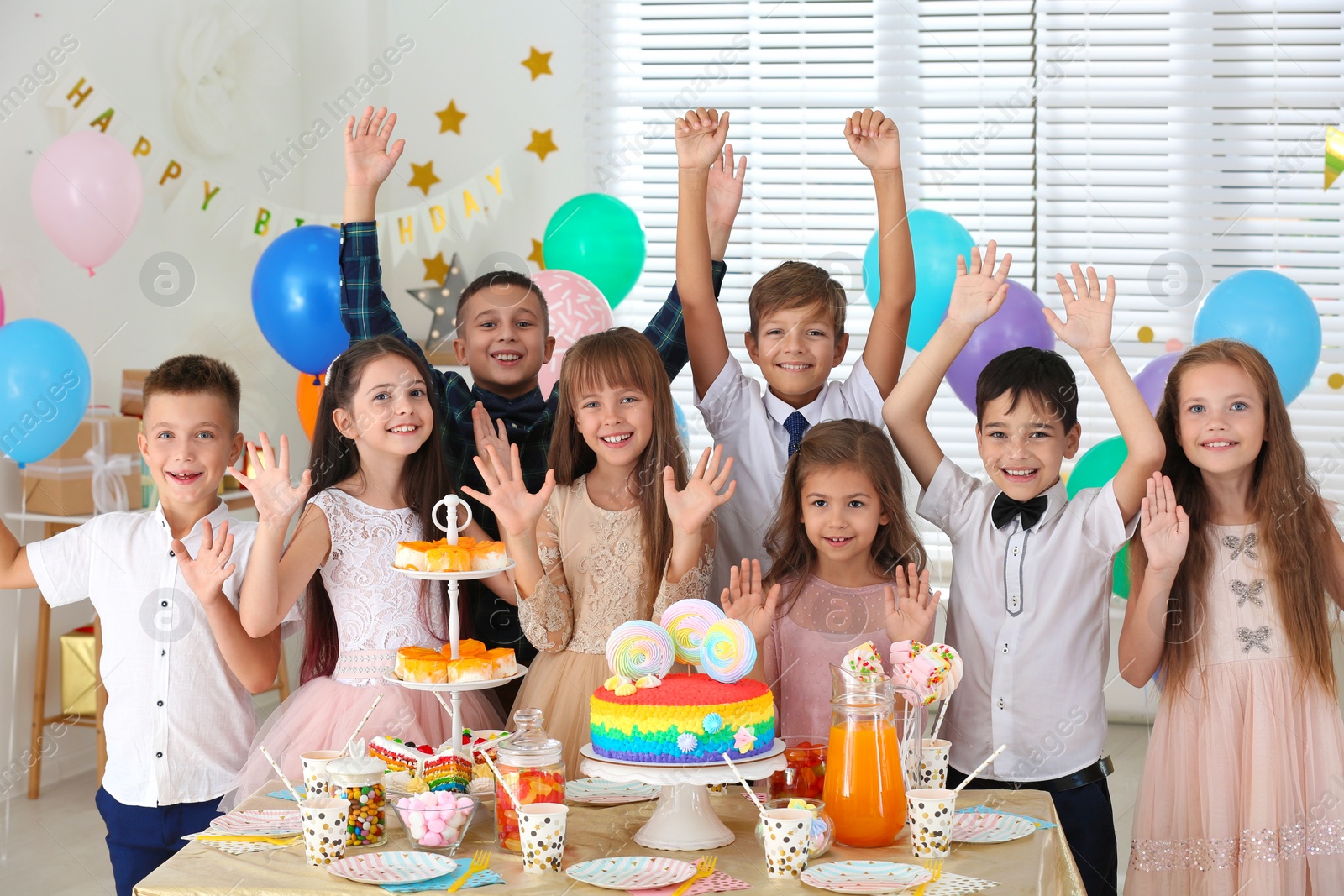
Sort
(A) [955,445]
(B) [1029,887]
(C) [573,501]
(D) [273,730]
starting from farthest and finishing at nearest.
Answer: (A) [955,445] → (C) [573,501] → (D) [273,730] → (B) [1029,887]

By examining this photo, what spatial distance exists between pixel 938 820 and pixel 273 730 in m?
1.12

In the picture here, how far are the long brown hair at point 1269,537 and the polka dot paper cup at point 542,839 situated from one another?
1196 mm

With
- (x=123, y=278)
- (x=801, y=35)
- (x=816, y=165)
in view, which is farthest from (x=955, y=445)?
(x=123, y=278)

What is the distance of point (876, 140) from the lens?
2252 millimetres

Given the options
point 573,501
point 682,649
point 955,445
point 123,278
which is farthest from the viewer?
point 955,445

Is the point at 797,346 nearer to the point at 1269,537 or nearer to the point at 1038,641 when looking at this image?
the point at 1038,641

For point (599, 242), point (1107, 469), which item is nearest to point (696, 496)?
point (1107, 469)

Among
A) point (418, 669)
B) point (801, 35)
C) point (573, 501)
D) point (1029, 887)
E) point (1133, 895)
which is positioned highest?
point (801, 35)

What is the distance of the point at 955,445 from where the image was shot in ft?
14.4

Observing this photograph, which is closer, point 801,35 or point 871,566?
point 871,566

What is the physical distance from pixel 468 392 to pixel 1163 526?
4.47ft

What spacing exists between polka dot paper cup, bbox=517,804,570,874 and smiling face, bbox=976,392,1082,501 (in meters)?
0.99

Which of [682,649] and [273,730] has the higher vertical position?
[682,649]

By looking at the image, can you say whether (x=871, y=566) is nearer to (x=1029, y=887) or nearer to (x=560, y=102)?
(x=1029, y=887)
